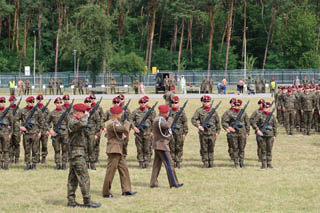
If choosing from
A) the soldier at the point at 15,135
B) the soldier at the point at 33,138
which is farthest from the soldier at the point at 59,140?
the soldier at the point at 15,135

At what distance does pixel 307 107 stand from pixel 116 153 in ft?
44.1

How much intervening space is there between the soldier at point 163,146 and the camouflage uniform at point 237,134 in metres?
3.21

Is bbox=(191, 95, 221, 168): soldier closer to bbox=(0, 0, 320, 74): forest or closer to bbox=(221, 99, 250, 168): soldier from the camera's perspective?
bbox=(221, 99, 250, 168): soldier

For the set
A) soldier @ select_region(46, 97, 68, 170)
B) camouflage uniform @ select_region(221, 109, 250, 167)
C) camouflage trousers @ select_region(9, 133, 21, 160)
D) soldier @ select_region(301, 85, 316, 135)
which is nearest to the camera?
soldier @ select_region(46, 97, 68, 170)

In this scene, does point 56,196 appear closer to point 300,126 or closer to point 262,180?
point 262,180

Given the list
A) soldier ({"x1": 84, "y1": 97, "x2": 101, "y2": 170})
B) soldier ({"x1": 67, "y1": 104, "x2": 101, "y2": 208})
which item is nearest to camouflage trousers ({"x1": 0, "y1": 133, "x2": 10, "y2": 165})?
soldier ({"x1": 84, "y1": 97, "x2": 101, "y2": 170})

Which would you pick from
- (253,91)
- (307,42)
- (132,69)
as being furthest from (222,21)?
(253,91)

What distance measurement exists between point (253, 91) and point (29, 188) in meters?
36.4

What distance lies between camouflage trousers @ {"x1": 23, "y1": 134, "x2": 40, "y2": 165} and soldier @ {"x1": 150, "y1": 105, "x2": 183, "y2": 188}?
4.28 metres

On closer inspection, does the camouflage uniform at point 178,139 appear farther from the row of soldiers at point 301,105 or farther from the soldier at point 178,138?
the row of soldiers at point 301,105

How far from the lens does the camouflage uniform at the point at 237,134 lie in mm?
16328

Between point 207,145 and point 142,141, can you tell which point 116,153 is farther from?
point 207,145

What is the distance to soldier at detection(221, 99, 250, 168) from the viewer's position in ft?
53.5

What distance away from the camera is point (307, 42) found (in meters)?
73.9
